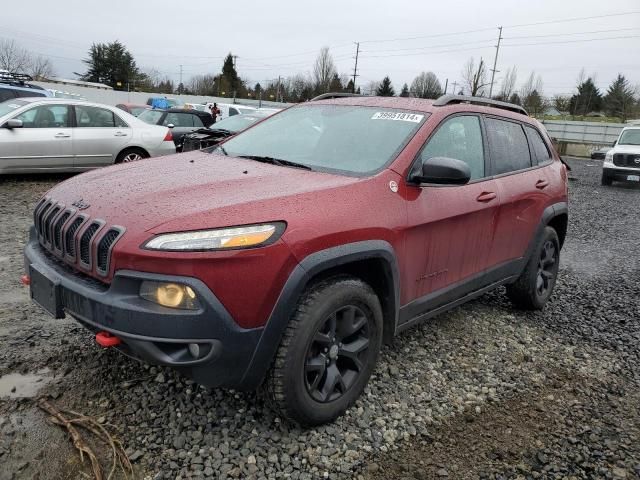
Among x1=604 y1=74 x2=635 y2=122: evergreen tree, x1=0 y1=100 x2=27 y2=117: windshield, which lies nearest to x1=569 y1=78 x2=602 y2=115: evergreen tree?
x1=604 y1=74 x2=635 y2=122: evergreen tree

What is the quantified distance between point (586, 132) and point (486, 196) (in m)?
38.2

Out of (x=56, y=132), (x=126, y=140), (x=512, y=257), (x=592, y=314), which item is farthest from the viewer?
(x=126, y=140)

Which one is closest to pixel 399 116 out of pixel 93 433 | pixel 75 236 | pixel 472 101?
pixel 472 101

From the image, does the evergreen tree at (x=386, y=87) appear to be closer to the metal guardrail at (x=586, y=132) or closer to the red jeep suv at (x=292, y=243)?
the metal guardrail at (x=586, y=132)

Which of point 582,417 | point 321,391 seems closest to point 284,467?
point 321,391

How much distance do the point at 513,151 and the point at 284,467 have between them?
9.73 ft

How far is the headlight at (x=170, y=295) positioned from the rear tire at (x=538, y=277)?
3.12m

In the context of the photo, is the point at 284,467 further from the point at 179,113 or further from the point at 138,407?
the point at 179,113

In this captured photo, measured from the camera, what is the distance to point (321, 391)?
8.74 feet

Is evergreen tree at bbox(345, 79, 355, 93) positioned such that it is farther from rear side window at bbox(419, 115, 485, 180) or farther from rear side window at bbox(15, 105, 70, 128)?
rear side window at bbox(419, 115, 485, 180)

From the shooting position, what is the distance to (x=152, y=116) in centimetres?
1364

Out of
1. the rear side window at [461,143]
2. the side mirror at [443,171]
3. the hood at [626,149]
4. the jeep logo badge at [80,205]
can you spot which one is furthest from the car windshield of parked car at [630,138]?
the jeep logo badge at [80,205]

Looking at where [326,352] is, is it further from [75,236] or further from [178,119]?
[178,119]

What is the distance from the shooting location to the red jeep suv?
2189 mm
